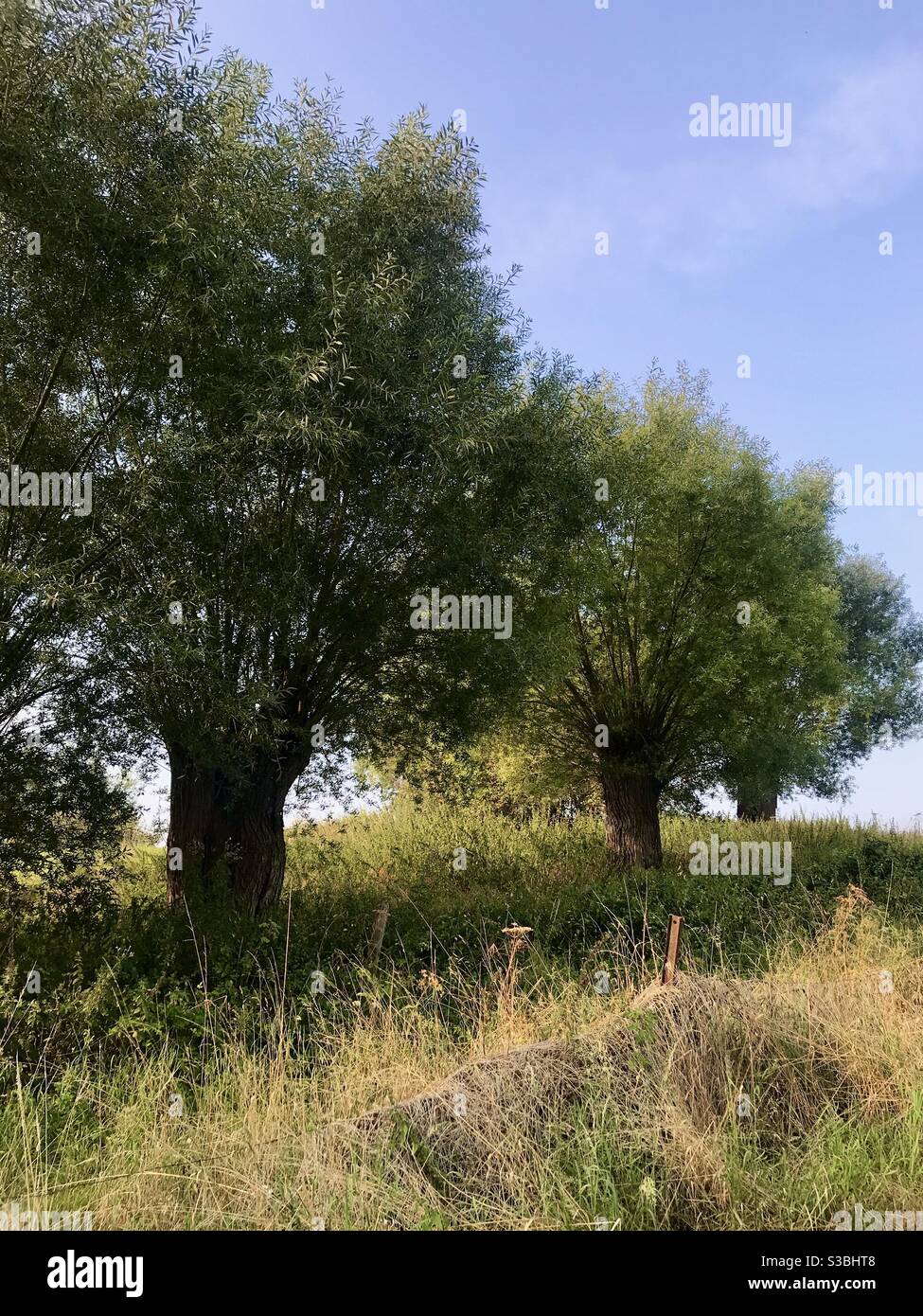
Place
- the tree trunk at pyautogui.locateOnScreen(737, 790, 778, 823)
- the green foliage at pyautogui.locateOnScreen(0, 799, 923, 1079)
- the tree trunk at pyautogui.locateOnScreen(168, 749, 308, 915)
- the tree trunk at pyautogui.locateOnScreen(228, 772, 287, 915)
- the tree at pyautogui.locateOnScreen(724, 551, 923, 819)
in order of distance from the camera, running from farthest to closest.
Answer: the tree at pyautogui.locateOnScreen(724, 551, 923, 819) < the tree trunk at pyautogui.locateOnScreen(737, 790, 778, 823) < the tree trunk at pyautogui.locateOnScreen(228, 772, 287, 915) < the tree trunk at pyautogui.locateOnScreen(168, 749, 308, 915) < the green foliage at pyautogui.locateOnScreen(0, 799, 923, 1079)

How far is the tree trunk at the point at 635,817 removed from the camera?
18.3m

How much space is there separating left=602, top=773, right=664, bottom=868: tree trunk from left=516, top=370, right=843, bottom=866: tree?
27mm

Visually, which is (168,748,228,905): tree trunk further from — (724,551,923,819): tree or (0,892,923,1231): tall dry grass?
(724,551,923,819): tree

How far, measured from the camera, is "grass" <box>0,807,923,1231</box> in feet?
16.2

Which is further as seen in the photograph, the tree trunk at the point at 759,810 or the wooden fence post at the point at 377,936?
the tree trunk at the point at 759,810

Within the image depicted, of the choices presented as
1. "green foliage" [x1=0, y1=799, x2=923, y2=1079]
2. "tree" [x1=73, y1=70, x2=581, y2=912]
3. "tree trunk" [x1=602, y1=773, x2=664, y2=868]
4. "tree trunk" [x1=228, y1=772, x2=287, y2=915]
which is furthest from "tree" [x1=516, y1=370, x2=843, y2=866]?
"tree trunk" [x1=228, y1=772, x2=287, y2=915]

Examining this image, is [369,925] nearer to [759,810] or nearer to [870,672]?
[759,810]

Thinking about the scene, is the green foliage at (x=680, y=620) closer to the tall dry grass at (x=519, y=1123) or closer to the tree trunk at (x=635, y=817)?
Result: the tree trunk at (x=635, y=817)

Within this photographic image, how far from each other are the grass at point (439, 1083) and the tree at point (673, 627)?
6535 millimetres

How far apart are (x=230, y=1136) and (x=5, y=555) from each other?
6128 mm

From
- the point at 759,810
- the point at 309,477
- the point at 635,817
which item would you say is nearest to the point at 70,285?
the point at 309,477

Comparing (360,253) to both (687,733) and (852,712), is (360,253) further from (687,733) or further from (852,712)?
(852,712)

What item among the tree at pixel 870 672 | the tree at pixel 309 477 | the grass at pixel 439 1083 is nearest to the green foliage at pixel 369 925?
the grass at pixel 439 1083
